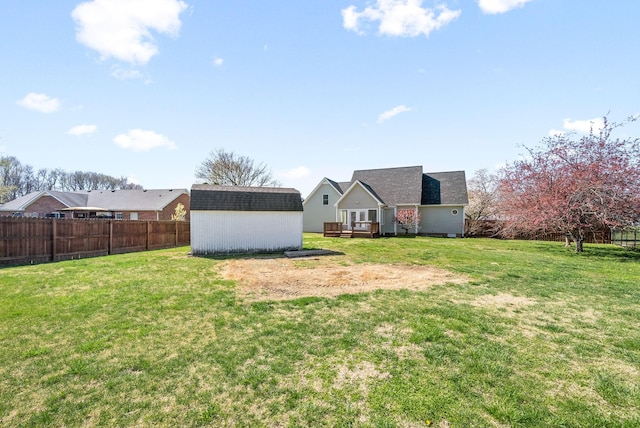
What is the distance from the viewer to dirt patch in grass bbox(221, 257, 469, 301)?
22.6ft

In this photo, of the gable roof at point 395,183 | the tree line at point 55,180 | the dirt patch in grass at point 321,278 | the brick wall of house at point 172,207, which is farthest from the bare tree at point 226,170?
the tree line at point 55,180

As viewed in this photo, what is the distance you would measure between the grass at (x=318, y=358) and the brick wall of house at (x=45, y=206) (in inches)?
1267

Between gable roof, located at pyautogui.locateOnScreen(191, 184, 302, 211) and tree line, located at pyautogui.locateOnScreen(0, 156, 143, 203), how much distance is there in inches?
2390

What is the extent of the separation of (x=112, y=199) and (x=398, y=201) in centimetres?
3184

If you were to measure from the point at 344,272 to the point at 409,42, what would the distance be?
9.37 meters

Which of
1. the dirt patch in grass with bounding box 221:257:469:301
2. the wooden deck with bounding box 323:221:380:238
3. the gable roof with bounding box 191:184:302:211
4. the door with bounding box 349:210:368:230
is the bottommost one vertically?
the dirt patch in grass with bounding box 221:257:469:301

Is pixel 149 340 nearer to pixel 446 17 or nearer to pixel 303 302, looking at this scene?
pixel 303 302

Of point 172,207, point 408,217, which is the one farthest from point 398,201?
point 172,207

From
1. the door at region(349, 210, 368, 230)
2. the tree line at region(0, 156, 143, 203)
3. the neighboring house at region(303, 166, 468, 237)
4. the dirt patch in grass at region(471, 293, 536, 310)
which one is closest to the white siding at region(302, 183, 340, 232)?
the neighboring house at region(303, 166, 468, 237)

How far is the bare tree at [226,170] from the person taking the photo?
33156 mm

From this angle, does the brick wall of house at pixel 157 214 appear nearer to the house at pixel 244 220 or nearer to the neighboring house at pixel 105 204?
the neighboring house at pixel 105 204

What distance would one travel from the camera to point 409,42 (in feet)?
37.8

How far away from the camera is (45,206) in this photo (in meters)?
31.5

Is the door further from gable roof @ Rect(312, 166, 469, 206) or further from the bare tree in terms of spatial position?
the bare tree
